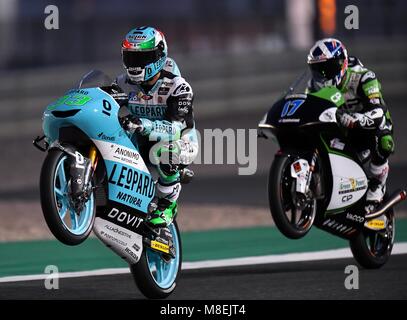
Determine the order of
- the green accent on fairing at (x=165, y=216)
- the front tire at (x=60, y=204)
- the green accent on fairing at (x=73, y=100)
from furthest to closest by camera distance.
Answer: the green accent on fairing at (x=165, y=216), the green accent on fairing at (x=73, y=100), the front tire at (x=60, y=204)

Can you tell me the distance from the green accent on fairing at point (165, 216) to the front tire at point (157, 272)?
0.22 metres

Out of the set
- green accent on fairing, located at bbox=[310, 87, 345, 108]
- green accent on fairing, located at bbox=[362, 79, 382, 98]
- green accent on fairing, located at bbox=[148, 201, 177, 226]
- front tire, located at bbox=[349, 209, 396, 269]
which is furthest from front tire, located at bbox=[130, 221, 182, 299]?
green accent on fairing, located at bbox=[362, 79, 382, 98]

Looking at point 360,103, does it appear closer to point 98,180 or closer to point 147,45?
point 147,45

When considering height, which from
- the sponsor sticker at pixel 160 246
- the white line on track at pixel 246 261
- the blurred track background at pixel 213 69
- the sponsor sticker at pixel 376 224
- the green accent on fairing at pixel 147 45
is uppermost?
the green accent on fairing at pixel 147 45

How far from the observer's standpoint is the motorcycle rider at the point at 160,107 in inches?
346

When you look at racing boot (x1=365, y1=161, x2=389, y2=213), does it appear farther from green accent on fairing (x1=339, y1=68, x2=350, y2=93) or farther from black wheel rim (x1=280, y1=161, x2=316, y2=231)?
black wheel rim (x1=280, y1=161, x2=316, y2=231)

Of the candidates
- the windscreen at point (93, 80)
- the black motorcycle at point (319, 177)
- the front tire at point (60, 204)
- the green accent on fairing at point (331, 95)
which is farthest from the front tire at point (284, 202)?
the front tire at point (60, 204)

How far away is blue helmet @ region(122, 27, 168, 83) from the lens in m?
8.77

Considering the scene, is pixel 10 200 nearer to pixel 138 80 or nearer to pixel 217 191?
pixel 217 191

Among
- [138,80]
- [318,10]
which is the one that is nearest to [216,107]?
[318,10]

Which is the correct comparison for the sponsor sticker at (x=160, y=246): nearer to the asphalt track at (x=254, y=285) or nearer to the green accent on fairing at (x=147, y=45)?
the asphalt track at (x=254, y=285)

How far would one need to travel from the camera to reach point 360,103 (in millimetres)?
10664

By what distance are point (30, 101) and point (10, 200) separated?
4455 millimetres

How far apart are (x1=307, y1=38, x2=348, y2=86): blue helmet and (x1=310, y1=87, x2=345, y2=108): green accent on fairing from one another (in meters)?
0.16
